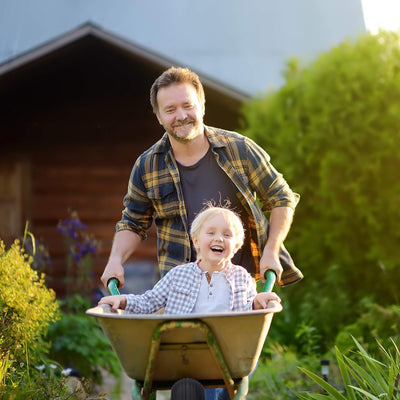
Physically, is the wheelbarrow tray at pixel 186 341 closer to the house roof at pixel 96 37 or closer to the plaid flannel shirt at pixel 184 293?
the plaid flannel shirt at pixel 184 293

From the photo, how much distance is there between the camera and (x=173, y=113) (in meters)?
3.67

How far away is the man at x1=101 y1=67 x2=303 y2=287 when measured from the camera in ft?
12.1

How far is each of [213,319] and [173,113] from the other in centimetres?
121

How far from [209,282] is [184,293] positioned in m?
0.12

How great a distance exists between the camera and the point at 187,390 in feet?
9.53

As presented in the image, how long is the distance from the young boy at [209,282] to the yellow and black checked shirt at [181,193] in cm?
31

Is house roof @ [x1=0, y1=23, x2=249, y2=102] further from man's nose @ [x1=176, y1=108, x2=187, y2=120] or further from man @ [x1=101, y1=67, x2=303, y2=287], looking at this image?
man's nose @ [x1=176, y1=108, x2=187, y2=120]

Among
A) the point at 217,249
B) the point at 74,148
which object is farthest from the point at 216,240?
the point at 74,148

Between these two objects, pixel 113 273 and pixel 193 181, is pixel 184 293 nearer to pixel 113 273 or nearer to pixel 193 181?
pixel 113 273

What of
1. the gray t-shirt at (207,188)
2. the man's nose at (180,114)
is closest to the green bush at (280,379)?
the gray t-shirt at (207,188)

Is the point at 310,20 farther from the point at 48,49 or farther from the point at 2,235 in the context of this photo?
the point at 2,235

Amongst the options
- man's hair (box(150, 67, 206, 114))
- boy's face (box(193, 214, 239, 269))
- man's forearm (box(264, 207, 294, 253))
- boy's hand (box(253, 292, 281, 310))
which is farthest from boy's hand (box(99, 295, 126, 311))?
man's hair (box(150, 67, 206, 114))

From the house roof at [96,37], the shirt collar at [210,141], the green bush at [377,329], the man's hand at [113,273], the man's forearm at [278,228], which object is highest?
the house roof at [96,37]

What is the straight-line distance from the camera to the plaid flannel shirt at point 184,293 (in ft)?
11.0
